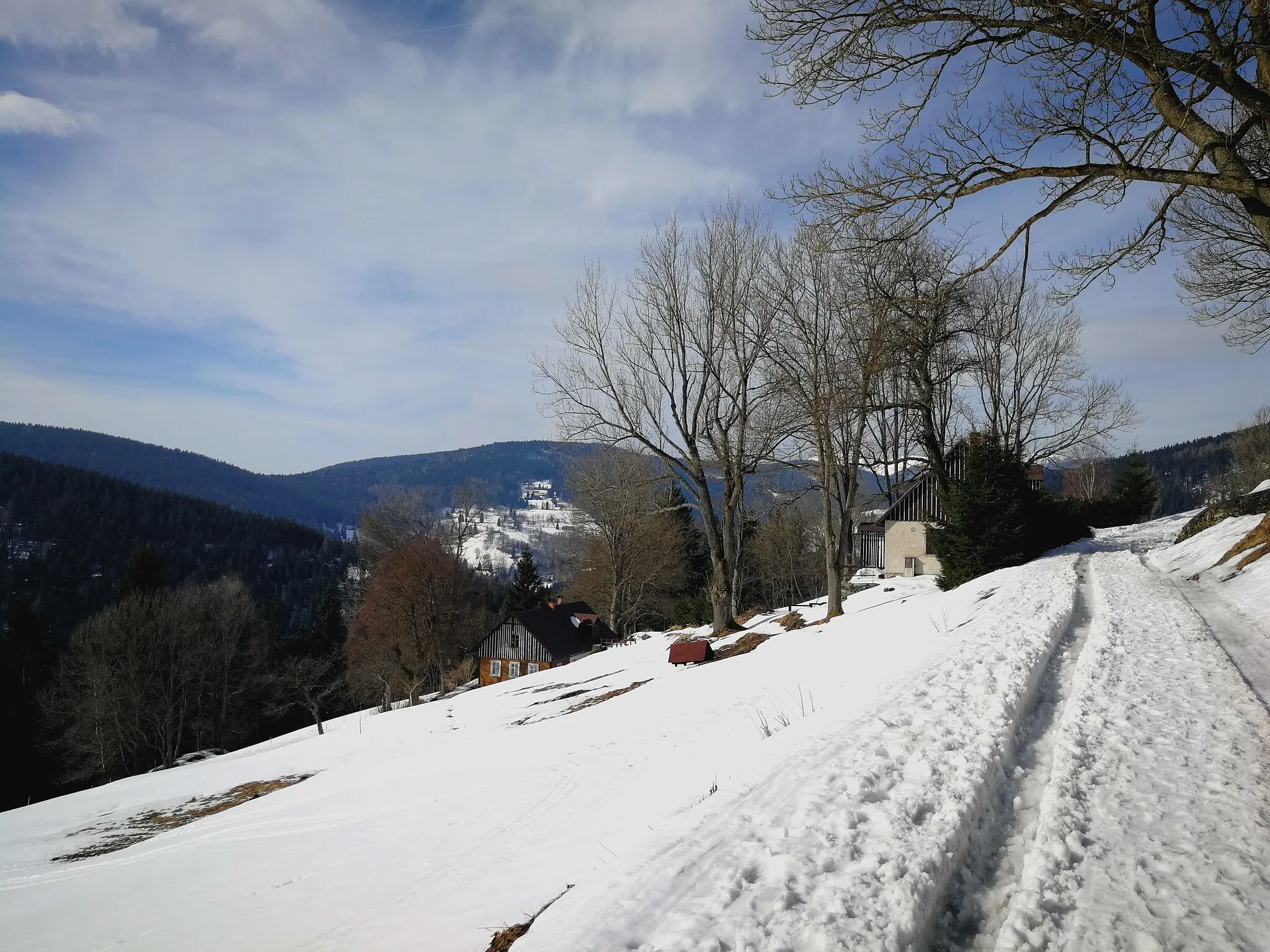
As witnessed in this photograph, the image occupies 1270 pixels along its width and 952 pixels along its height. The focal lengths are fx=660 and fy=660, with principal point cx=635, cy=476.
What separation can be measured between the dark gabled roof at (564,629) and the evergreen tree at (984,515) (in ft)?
86.9

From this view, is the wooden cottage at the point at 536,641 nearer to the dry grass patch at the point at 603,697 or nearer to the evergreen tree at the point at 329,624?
the evergreen tree at the point at 329,624

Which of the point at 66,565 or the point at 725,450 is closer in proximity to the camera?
the point at 725,450

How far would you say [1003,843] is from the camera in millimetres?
3516

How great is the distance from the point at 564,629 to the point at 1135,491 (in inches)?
1670

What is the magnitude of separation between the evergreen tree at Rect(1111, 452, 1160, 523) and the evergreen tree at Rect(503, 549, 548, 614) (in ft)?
143

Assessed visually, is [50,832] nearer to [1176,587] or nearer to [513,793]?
[513,793]

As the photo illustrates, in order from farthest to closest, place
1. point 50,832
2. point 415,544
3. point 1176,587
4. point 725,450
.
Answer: point 415,544, point 725,450, point 50,832, point 1176,587

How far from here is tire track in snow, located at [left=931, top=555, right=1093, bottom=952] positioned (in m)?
2.86

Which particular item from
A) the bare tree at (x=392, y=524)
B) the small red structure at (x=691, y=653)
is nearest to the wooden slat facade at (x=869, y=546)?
the bare tree at (x=392, y=524)

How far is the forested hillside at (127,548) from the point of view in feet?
256

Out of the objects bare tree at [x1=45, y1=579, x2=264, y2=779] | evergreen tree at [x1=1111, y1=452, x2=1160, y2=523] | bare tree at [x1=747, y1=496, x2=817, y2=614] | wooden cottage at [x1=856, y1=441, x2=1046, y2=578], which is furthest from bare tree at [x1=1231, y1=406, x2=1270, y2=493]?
bare tree at [x1=45, y1=579, x2=264, y2=779]

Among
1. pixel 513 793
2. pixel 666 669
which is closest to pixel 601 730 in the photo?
pixel 513 793

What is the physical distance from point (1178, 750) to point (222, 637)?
53726 millimetres

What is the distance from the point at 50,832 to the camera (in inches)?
526
